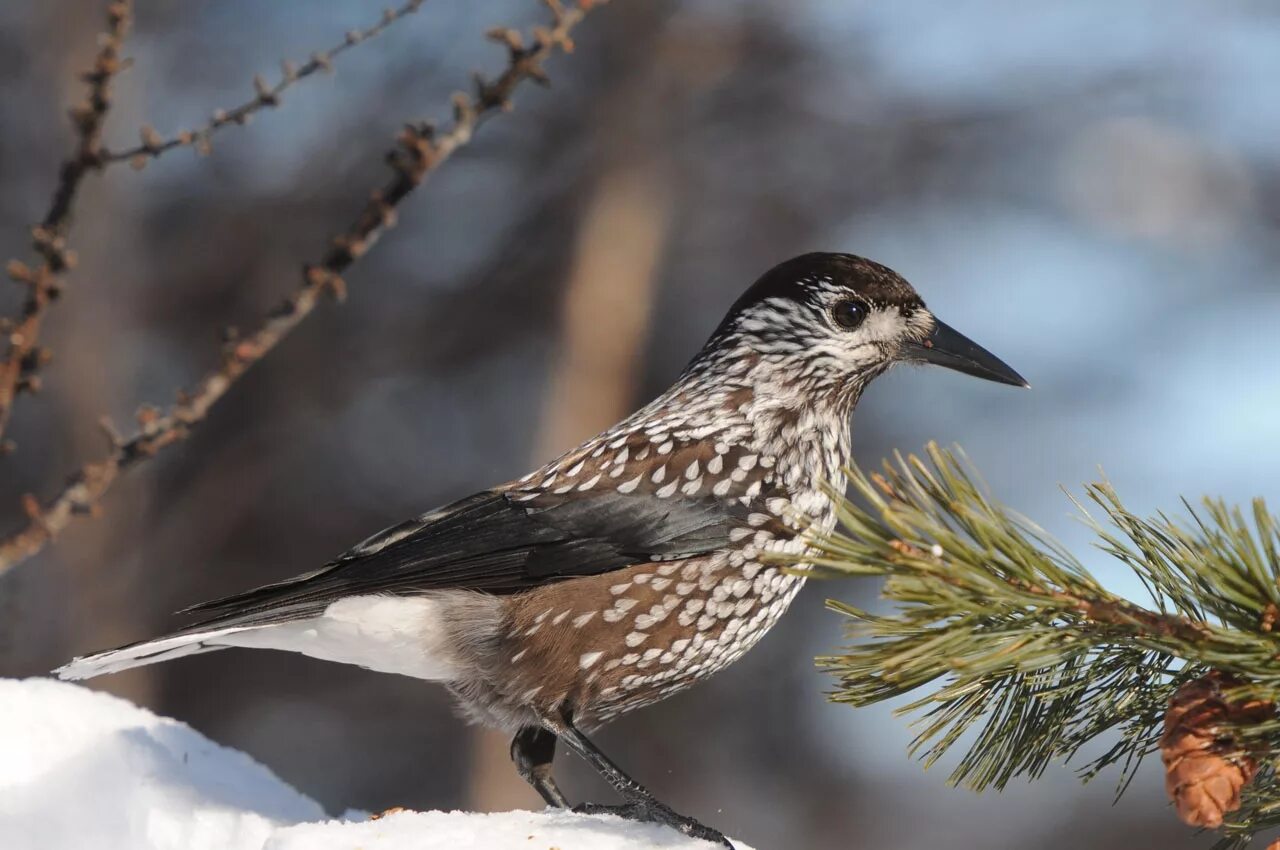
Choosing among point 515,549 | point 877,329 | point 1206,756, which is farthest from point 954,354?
point 1206,756

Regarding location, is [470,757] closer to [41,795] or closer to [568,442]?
[568,442]

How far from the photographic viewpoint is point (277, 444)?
22.4ft

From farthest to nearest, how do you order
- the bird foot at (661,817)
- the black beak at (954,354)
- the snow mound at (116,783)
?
the black beak at (954,354) < the snow mound at (116,783) < the bird foot at (661,817)

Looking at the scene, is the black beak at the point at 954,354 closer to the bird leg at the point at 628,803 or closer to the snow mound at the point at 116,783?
the bird leg at the point at 628,803

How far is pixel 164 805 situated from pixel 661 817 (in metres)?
0.99

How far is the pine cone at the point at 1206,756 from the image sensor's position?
1464 mm

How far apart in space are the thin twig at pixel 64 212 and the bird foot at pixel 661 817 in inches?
51.3

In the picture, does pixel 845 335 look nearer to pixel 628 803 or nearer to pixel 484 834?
pixel 628 803

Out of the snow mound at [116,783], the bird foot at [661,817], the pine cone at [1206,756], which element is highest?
the snow mound at [116,783]

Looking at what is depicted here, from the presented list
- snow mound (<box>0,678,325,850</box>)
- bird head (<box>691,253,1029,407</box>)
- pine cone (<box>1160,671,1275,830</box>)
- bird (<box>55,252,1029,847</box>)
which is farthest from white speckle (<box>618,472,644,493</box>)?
pine cone (<box>1160,671,1275,830</box>)

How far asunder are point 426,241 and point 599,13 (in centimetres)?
173

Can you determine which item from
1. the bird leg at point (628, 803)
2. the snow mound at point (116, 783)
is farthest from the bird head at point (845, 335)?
the snow mound at point (116, 783)

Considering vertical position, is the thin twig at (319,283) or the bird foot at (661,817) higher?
the thin twig at (319,283)

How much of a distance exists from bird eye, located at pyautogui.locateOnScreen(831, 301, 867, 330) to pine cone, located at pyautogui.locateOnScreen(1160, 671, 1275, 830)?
1.50m
